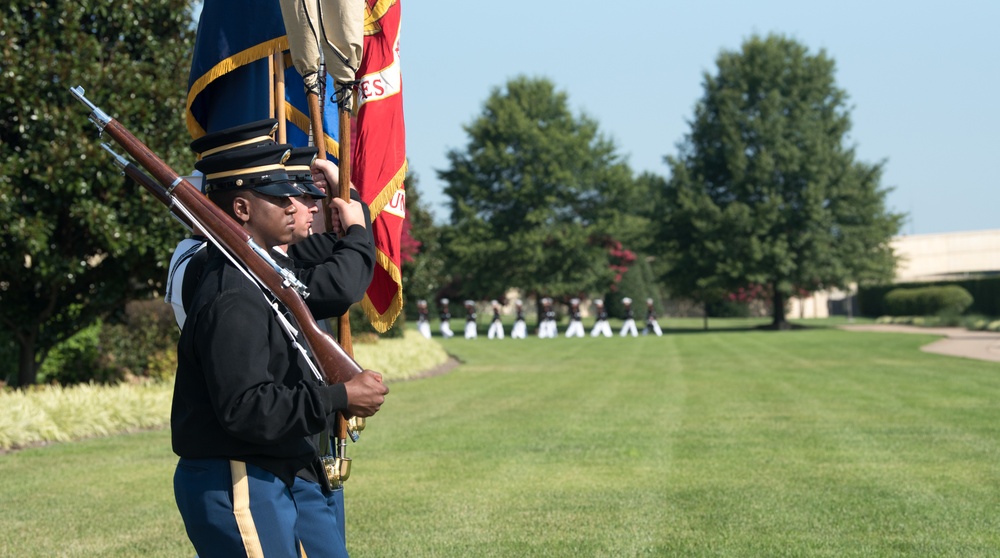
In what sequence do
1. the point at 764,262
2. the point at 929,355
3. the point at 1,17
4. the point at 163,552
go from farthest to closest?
the point at 764,262 → the point at 929,355 → the point at 1,17 → the point at 163,552

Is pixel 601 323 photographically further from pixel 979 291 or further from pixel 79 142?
pixel 79 142

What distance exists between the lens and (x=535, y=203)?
169 feet

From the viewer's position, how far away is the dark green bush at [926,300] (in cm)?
5116

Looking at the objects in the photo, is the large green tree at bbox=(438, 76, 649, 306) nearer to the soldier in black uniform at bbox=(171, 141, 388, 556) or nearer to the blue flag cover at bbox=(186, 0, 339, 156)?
the blue flag cover at bbox=(186, 0, 339, 156)

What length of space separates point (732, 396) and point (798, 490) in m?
7.85

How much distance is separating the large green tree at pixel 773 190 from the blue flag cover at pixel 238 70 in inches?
1642

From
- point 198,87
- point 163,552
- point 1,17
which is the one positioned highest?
point 1,17

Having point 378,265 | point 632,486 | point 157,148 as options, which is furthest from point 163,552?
point 157,148

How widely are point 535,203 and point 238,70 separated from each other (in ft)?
153

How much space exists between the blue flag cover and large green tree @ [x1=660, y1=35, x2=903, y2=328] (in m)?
41.7

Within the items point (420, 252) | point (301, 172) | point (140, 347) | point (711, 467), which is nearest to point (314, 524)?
point (301, 172)

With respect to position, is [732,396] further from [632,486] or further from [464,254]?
[464,254]

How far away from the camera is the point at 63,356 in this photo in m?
15.8

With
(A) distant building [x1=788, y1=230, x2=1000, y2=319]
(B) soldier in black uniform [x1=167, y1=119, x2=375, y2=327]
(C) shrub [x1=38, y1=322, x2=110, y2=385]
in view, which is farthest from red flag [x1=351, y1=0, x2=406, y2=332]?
(A) distant building [x1=788, y1=230, x2=1000, y2=319]
